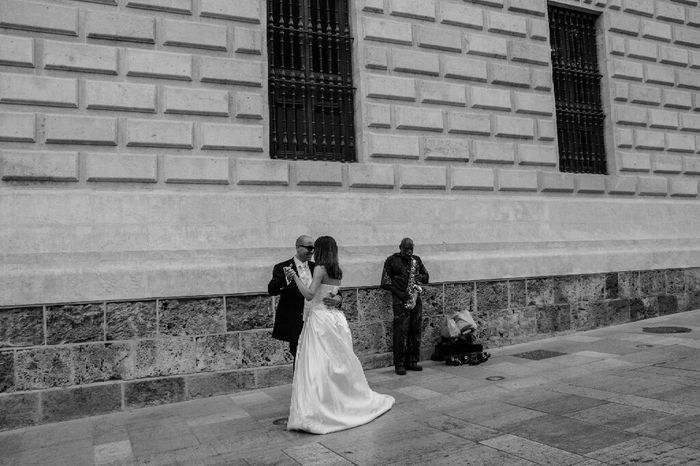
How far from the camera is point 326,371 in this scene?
5410 mm

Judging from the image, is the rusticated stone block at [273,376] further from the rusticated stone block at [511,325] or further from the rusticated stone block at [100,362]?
the rusticated stone block at [511,325]

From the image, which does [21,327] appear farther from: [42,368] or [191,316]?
[191,316]

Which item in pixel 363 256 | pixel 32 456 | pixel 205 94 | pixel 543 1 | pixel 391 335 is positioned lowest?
pixel 32 456

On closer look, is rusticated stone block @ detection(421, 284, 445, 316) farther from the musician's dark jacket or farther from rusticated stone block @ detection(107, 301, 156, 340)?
rusticated stone block @ detection(107, 301, 156, 340)

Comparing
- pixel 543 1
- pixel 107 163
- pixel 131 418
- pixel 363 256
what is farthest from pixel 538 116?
pixel 131 418

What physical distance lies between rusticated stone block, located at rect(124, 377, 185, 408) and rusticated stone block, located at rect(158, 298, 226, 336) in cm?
58

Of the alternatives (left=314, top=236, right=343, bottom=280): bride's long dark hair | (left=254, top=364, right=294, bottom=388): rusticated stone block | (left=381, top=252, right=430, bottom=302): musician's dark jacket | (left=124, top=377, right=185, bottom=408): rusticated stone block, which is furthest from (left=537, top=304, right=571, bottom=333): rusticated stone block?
(left=124, top=377, right=185, bottom=408): rusticated stone block

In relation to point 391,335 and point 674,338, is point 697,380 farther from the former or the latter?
point 391,335

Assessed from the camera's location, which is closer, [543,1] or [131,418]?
[131,418]

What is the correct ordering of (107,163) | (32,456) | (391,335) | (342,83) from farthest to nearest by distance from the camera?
1. (342,83)
2. (391,335)
3. (107,163)
4. (32,456)

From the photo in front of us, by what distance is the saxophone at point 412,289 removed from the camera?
7.79 m

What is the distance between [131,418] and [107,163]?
303 centimetres

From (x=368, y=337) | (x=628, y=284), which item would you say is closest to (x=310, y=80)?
(x=368, y=337)

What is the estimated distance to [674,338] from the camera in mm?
8547
